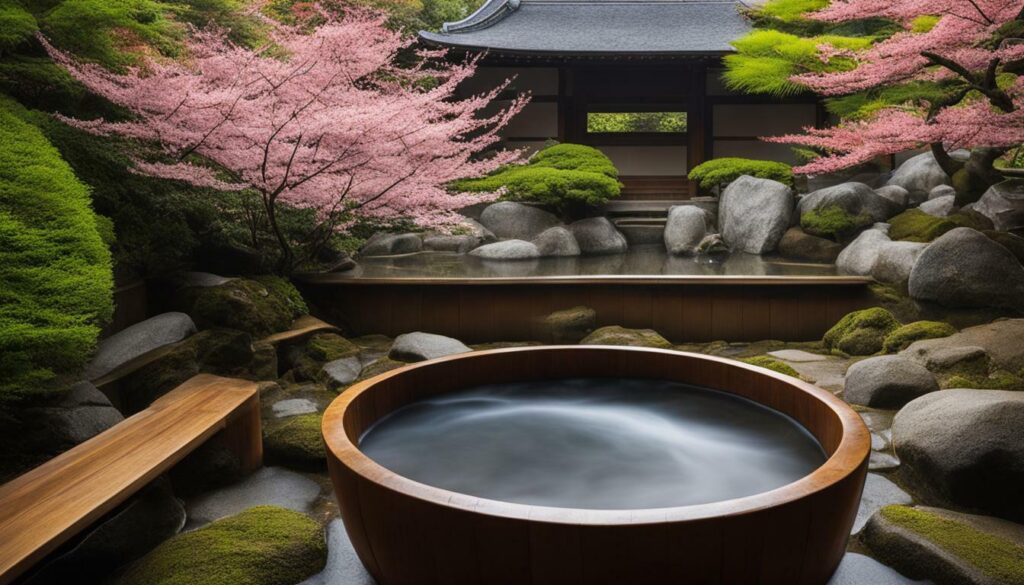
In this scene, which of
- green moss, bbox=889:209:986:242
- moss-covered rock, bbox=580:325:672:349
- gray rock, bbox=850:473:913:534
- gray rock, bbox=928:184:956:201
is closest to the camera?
gray rock, bbox=850:473:913:534

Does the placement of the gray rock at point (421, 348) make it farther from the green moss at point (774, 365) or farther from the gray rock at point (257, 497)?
the green moss at point (774, 365)

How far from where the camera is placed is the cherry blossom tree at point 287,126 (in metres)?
4.98

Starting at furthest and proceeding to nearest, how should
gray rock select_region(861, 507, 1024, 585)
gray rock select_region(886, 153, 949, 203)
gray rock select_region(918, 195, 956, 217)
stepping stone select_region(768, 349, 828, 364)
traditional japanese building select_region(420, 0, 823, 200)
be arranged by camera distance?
traditional japanese building select_region(420, 0, 823, 200), gray rock select_region(886, 153, 949, 203), gray rock select_region(918, 195, 956, 217), stepping stone select_region(768, 349, 828, 364), gray rock select_region(861, 507, 1024, 585)

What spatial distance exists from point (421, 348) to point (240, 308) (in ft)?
4.37

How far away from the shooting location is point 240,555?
244cm

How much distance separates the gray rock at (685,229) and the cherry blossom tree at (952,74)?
3.07 m

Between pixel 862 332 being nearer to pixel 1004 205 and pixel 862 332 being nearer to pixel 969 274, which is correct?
pixel 969 274

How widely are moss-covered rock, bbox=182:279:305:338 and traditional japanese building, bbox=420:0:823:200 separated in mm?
9723

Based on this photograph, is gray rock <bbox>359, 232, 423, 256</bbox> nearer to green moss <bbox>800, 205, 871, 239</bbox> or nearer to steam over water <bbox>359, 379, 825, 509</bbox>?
green moss <bbox>800, 205, 871, 239</bbox>

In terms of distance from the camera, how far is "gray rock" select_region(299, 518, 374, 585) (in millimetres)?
2473

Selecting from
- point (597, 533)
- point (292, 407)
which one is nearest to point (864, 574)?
point (597, 533)

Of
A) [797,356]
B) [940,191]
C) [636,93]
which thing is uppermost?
[636,93]

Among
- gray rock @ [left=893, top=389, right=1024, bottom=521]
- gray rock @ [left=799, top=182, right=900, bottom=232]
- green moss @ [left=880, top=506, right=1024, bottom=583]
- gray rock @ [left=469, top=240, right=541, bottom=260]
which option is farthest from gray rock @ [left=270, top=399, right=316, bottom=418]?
gray rock @ [left=799, top=182, right=900, bottom=232]

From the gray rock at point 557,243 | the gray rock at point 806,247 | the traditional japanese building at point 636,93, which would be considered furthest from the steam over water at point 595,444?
the traditional japanese building at point 636,93
